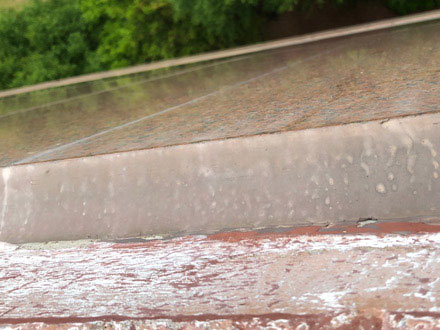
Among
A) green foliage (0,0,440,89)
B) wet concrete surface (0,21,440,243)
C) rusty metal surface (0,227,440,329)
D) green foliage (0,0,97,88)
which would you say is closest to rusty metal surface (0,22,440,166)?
wet concrete surface (0,21,440,243)

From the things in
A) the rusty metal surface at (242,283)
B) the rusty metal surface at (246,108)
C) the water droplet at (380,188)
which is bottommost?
the rusty metal surface at (242,283)

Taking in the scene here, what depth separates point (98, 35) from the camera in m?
9.04

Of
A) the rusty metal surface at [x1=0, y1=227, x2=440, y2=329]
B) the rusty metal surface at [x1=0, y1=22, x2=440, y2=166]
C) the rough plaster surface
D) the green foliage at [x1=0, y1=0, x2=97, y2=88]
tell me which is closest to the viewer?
the rusty metal surface at [x1=0, y1=227, x2=440, y2=329]

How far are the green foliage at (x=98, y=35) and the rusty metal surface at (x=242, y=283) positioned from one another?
677 cm

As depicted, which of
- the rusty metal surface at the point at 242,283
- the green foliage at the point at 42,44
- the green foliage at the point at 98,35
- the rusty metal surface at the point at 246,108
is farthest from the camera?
the green foliage at the point at 42,44

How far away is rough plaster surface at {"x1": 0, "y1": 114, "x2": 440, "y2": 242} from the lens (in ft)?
4.48

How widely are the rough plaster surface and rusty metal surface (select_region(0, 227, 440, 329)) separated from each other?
0.08m

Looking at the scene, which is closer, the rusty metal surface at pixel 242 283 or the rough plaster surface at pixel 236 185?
the rusty metal surface at pixel 242 283

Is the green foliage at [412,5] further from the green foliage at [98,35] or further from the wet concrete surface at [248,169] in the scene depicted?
the wet concrete surface at [248,169]

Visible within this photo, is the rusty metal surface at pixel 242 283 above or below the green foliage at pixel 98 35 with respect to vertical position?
below

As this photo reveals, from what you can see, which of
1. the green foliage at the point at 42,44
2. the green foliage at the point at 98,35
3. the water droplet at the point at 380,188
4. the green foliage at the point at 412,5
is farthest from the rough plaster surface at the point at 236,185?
the green foliage at the point at 412,5

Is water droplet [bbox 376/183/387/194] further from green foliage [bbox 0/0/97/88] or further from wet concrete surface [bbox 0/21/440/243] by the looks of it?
green foliage [bbox 0/0/97/88]

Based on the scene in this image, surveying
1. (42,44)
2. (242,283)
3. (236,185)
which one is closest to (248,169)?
(236,185)

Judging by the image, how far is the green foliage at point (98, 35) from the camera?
8.15 metres
